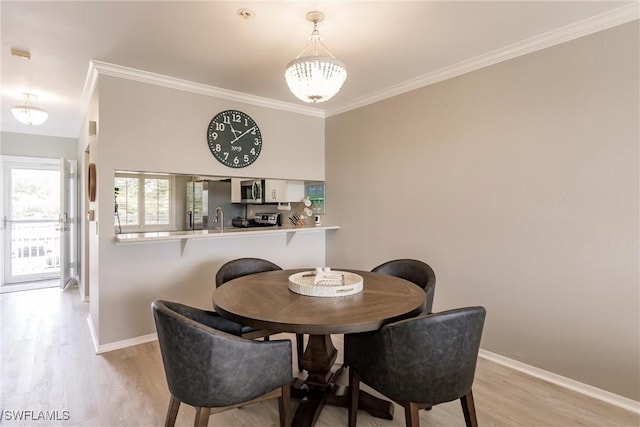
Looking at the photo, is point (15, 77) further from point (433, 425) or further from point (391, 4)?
point (433, 425)

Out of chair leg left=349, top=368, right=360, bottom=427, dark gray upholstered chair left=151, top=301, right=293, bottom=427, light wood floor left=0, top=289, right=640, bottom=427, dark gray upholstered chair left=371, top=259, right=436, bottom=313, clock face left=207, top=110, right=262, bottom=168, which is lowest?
light wood floor left=0, top=289, right=640, bottom=427

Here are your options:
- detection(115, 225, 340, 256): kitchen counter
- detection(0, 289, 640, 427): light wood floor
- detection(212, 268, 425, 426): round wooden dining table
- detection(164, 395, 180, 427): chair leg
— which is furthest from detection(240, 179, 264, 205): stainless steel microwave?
detection(164, 395, 180, 427): chair leg

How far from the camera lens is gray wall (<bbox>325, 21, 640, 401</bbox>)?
7.09 feet

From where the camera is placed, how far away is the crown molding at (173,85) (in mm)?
2877

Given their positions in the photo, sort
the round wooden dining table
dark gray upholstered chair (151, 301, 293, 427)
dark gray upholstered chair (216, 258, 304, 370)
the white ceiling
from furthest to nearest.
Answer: dark gray upholstered chair (216, 258, 304, 370) → the white ceiling → the round wooden dining table → dark gray upholstered chair (151, 301, 293, 427)

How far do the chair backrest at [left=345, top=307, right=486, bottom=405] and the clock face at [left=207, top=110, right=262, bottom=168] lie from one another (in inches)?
102

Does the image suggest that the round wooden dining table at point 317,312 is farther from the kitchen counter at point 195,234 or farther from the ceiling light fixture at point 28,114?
the ceiling light fixture at point 28,114

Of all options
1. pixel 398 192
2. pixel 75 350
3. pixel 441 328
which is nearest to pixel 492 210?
pixel 398 192

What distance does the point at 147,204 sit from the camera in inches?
153

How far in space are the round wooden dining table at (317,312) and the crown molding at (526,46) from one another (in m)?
1.88

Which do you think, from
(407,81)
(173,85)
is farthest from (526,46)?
(173,85)

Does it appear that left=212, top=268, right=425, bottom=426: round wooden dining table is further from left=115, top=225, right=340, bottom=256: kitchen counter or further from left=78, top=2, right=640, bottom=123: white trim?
left=78, top=2, right=640, bottom=123: white trim

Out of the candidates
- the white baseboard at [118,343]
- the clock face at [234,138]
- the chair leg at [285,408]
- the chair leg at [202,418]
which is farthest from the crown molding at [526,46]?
the white baseboard at [118,343]

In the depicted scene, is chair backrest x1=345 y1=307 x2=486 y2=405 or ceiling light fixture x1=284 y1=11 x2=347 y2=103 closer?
chair backrest x1=345 y1=307 x2=486 y2=405
